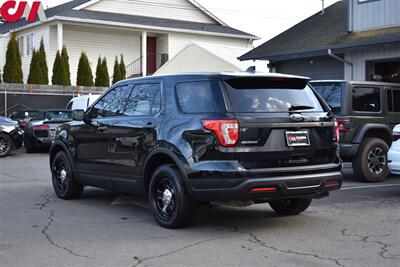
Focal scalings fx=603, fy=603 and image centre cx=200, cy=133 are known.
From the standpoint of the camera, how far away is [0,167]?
571 inches

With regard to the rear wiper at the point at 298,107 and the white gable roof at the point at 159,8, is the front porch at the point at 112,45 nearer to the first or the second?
the white gable roof at the point at 159,8

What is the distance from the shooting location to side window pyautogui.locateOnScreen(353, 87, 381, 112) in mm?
10922

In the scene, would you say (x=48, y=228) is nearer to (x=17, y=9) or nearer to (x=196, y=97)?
(x=196, y=97)

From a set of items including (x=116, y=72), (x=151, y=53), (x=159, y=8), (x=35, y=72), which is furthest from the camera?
(x=151, y=53)

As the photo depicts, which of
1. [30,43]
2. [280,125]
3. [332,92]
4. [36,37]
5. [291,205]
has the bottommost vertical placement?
[291,205]

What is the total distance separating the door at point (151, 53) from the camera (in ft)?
124

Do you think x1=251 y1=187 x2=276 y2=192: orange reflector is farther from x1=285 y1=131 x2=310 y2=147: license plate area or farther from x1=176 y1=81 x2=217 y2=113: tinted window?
x1=176 y1=81 x2=217 y2=113: tinted window

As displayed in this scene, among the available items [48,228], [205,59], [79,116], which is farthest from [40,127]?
[48,228]

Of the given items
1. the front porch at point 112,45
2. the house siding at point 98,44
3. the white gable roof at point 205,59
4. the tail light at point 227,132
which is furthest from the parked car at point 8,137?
the house siding at point 98,44

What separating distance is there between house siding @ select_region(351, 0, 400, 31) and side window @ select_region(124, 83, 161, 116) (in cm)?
1034

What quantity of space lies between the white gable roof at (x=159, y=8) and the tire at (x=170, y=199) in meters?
28.7

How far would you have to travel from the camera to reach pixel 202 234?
676 cm

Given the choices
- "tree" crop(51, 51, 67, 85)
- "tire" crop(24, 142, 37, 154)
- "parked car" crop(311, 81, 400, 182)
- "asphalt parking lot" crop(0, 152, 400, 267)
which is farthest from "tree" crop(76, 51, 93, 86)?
"asphalt parking lot" crop(0, 152, 400, 267)

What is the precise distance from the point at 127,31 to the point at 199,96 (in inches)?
1171
